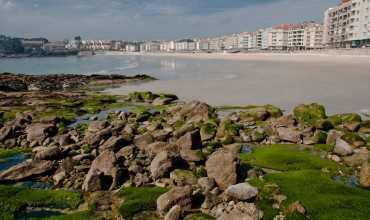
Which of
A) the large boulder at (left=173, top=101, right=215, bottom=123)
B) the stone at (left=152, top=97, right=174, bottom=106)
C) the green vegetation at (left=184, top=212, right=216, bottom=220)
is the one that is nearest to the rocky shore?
the green vegetation at (left=184, top=212, right=216, bottom=220)

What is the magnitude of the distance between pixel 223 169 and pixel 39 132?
16559 millimetres

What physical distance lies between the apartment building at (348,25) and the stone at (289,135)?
449 feet

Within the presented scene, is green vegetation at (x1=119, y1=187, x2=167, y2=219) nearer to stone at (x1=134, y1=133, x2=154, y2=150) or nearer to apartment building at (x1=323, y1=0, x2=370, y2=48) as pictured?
stone at (x1=134, y1=133, x2=154, y2=150)

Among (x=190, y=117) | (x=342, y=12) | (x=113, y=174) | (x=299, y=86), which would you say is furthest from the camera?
(x=342, y=12)

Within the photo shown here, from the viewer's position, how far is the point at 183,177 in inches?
669

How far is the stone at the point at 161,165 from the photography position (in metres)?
17.6

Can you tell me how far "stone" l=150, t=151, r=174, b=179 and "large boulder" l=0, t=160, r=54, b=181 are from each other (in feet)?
19.7

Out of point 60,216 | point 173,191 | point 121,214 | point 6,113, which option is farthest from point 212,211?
point 6,113

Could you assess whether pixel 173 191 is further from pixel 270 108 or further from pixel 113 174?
pixel 270 108

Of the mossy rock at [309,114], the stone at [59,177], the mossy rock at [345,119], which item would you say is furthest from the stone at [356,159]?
the stone at [59,177]

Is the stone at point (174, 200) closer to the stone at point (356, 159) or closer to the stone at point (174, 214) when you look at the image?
the stone at point (174, 214)

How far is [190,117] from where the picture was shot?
32219 mm

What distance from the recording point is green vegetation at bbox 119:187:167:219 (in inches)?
569

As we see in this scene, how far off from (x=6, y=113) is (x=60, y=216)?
28.7 meters
